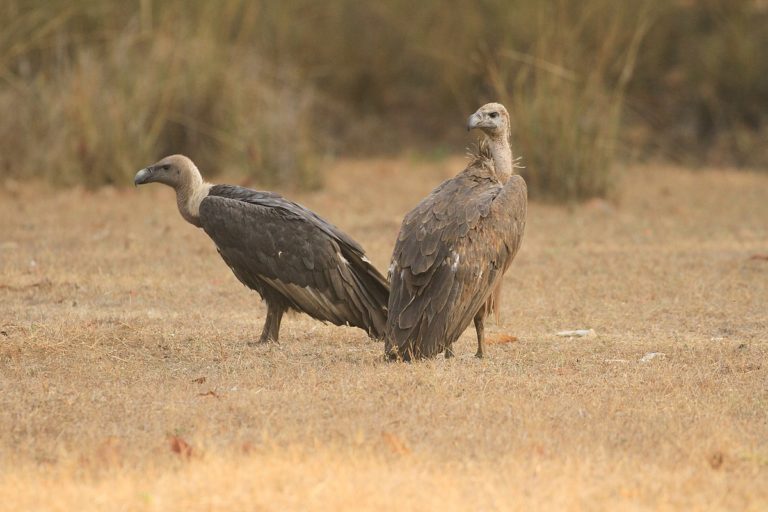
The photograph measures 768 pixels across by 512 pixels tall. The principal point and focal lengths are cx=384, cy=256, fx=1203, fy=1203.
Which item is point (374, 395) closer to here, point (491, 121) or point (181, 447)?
point (181, 447)

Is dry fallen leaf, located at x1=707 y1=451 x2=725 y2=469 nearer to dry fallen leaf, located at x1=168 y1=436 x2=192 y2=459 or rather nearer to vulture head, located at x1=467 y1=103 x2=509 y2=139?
dry fallen leaf, located at x1=168 y1=436 x2=192 y2=459

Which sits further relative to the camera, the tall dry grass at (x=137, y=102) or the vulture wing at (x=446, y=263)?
the tall dry grass at (x=137, y=102)

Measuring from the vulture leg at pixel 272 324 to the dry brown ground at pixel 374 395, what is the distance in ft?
0.54

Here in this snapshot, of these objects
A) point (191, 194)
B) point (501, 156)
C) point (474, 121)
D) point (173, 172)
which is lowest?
point (191, 194)

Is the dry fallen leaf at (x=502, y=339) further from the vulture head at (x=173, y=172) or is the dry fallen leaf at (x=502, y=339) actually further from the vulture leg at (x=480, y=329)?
the vulture head at (x=173, y=172)

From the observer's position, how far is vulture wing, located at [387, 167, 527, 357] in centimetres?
594

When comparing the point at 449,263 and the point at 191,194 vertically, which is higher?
the point at 191,194

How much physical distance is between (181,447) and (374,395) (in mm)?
1069

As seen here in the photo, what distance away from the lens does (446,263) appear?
6027mm

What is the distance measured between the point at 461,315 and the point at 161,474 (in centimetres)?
219

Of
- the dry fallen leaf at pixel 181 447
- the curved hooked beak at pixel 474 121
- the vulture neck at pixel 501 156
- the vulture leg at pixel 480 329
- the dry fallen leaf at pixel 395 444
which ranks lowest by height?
the dry fallen leaf at pixel 181 447

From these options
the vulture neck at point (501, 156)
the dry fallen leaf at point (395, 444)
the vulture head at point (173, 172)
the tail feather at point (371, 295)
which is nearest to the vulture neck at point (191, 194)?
the vulture head at point (173, 172)

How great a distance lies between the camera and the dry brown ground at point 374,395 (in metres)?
4.14

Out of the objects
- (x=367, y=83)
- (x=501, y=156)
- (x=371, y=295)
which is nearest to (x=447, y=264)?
(x=371, y=295)
